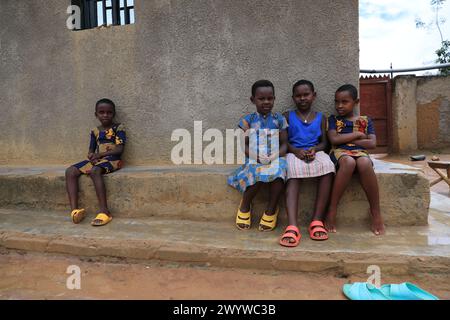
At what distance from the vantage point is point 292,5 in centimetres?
266

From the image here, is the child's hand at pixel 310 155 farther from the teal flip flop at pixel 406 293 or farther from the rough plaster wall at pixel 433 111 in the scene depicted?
the rough plaster wall at pixel 433 111

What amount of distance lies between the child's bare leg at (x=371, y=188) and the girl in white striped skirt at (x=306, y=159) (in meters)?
0.21

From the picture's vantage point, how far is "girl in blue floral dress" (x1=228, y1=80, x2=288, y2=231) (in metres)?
2.35

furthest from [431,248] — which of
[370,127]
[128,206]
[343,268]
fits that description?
[128,206]

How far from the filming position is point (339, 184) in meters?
2.30

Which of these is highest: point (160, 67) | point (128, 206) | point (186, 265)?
point (160, 67)

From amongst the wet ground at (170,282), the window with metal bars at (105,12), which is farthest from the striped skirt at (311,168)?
the window with metal bars at (105,12)

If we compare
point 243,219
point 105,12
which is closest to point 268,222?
point 243,219

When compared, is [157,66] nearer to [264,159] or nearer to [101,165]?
[101,165]

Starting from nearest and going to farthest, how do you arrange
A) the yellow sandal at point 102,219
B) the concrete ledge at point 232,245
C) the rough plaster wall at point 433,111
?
1. the concrete ledge at point 232,245
2. the yellow sandal at point 102,219
3. the rough plaster wall at point 433,111

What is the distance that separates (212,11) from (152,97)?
0.96 metres

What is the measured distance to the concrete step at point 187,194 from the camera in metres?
2.41

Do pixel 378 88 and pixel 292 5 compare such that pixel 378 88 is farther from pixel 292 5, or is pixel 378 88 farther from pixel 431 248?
pixel 431 248

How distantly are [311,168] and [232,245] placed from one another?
2.63 feet
